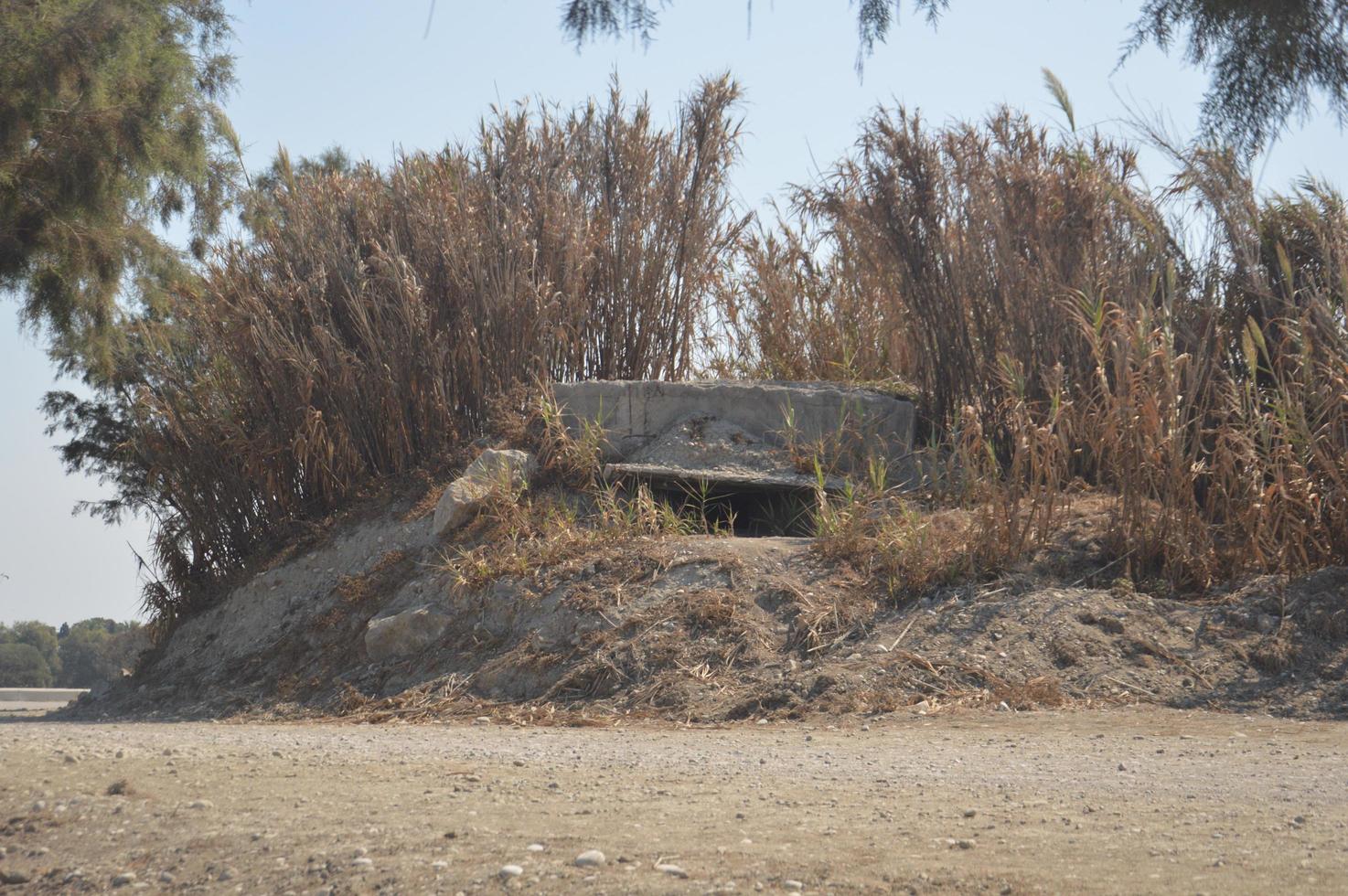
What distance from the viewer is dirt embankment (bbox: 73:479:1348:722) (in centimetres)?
641

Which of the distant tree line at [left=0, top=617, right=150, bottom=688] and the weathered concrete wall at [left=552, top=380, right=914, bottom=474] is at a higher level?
the weathered concrete wall at [left=552, top=380, right=914, bottom=474]

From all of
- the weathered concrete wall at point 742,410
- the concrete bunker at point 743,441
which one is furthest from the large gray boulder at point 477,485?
the weathered concrete wall at point 742,410

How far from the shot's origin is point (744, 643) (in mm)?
7082

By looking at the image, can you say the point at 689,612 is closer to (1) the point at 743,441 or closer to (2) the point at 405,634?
(2) the point at 405,634

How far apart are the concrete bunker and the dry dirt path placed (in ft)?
11.5

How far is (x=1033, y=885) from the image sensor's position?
9.79 feet

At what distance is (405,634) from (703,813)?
449 cm

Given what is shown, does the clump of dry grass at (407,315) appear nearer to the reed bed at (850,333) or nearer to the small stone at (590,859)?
the reed bed at (850,333)

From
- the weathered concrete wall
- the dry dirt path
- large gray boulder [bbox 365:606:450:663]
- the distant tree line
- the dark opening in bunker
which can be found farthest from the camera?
the distant tree line

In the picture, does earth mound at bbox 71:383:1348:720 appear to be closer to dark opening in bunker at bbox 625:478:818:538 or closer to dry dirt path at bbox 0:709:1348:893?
dark opening in bunker at bbox 625:478:818:538

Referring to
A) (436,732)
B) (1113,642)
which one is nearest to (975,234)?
(1113,642)

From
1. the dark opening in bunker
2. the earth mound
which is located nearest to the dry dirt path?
the earth mound

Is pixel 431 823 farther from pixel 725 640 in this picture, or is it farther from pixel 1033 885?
pixel 725 640

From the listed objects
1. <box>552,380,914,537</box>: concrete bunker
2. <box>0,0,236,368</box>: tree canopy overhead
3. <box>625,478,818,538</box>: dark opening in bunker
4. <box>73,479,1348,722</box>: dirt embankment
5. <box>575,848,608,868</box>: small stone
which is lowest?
<box>575,848,608,868</box>: small stone
